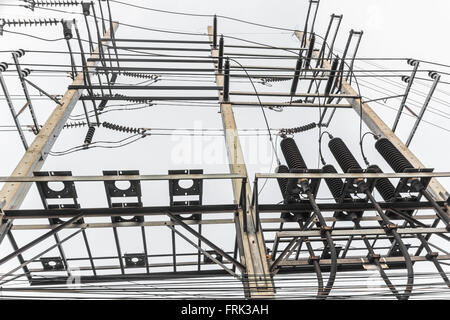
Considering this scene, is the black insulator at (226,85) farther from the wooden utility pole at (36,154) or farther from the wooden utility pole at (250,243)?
the wooden utility pole at (36,154)

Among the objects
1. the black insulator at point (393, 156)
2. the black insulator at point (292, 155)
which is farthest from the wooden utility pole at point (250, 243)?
the black insulator at point (393, 156)

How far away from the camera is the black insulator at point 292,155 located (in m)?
6.19

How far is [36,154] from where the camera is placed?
6.00m

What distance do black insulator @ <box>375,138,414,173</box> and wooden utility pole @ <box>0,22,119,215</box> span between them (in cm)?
722

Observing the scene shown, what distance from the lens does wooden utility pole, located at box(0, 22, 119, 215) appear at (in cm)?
517

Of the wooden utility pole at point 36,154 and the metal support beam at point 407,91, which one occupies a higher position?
the metal support beam at point 407,91

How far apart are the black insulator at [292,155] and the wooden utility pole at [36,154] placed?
16.5 feet

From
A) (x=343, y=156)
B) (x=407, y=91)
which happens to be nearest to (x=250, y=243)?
(x=343, y=156)

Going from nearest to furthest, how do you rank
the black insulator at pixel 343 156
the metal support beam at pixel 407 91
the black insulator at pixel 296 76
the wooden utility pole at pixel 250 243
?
the wooden utility pole at pixel 250 243 → the black insulator at pixel 343 156 → the metal support beam at pixel 407 91 → the black insulator at pixel 296 76

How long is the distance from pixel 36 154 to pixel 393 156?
7351 mm

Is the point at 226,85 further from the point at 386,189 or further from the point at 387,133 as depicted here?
the point at 386,189

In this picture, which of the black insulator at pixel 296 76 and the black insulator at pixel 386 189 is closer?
the black insulator at pixel 386 189
